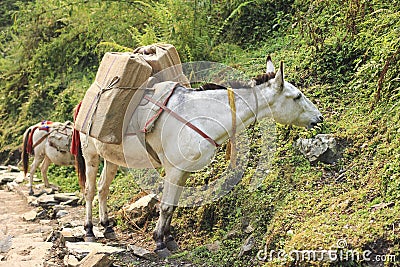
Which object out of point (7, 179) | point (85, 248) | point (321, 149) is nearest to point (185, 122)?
point (321, 149)

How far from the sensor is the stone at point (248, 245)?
5.25 meters

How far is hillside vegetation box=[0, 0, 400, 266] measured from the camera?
471cm

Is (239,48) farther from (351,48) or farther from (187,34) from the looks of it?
(351,48)

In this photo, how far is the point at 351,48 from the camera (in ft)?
22.4

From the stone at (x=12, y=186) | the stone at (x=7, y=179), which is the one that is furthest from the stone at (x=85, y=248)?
the stone at (x=7, y=179)

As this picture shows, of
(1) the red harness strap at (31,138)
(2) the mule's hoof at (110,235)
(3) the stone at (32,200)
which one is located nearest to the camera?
(2) the mule's hoof at (110,235)

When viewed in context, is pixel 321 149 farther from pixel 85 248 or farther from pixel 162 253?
pixel 85 248

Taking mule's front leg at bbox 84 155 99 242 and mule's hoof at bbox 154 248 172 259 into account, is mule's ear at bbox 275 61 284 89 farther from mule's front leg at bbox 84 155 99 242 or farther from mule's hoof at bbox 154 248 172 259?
mule's front leg at bbox 84 155 99 242

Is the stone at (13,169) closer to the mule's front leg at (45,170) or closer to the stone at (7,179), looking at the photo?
the stone at (7,179)

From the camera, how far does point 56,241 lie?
6816 mm

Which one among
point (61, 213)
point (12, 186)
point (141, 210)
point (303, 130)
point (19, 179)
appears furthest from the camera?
point (19, 179)

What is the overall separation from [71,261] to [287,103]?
110 inches

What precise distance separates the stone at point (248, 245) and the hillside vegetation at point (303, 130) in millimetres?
38

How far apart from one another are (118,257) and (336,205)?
243 centimetres
